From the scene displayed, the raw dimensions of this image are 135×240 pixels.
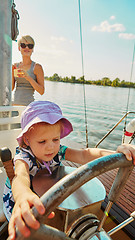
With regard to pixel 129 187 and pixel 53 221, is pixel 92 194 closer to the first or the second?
pixel 53 221

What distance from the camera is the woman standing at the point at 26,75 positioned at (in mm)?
1998

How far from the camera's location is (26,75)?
6.38ft

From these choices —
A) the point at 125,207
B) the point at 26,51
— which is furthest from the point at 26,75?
the point at 125,207

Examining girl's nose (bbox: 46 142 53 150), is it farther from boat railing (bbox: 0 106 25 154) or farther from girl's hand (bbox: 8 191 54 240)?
boat railing (bbox: 0 106 25 154)

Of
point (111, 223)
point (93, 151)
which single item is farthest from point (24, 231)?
point (111, 223)

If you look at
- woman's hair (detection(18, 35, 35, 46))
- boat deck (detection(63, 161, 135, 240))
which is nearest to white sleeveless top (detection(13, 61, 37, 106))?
woman's hair (detection(18, 35, 35, 46))

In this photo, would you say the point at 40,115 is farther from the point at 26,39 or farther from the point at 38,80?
the point at 26,39

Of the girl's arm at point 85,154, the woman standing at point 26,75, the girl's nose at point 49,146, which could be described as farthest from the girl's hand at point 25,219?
the woman standing at point 26,75

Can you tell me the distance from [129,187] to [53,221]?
151 cm

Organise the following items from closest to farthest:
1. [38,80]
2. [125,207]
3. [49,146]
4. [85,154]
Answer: [49,146], [85,154], [125,207], [38,80]

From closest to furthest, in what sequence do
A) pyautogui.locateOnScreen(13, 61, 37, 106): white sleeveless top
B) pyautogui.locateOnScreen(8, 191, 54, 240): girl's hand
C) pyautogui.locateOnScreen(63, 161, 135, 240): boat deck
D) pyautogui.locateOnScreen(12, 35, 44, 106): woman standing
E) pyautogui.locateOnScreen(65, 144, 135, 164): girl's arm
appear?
pyautogui.locateOnScreen(8, 191, 54, 240): girl's hand
pyautogui.locateOnScreen(65, 144, 135, 164): girl's arm
pyautogui.locateOnScreen(63, 161, 135, 240): boat deck
pyautogui.locateOnScreen(12, 35, 44, 106): woman standing
pyautogui.locateOnScreen(13, 61, 37, 106): white sleeveless top

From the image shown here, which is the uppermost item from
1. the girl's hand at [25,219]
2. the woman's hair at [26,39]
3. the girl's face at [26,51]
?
the woman's hair at [26,39]

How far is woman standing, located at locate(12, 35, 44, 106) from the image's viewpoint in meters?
2.00

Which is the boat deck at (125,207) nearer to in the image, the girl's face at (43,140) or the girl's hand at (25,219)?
the girl's face at (43,140)
